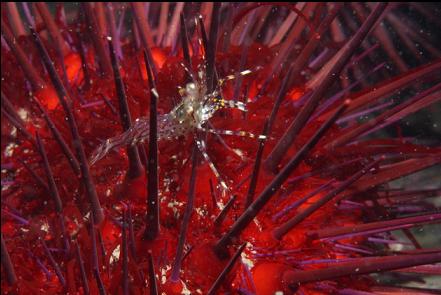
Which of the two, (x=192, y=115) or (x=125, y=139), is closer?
(x=125, y=139)

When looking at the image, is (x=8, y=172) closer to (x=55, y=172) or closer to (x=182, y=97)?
(x=55, y=172)

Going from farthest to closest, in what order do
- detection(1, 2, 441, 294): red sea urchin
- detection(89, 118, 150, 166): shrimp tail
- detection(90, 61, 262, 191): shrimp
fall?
detection(90, 61, 262, 191): shrimp
detection(89, 118, 150, 166): shrimp tail
detection(1, 2, 441, 294): red sea urchin

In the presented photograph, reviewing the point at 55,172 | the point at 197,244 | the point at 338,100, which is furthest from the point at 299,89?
the point at 55,172

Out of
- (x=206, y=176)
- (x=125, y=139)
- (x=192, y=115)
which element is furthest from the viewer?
(x=192, y=115)

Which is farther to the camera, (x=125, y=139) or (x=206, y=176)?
(x=206, y=176)

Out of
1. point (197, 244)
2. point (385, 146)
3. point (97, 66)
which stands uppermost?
point (97, 66)

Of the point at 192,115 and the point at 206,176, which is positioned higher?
the point at 192,115

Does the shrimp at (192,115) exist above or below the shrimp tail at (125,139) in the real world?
above

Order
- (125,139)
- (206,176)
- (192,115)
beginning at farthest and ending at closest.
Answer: (192,115) → (206,176) → (125,139)
